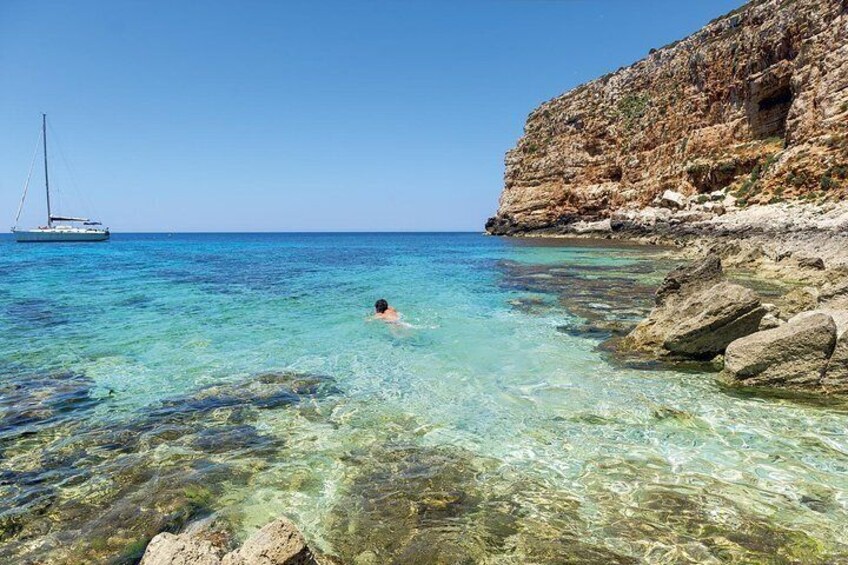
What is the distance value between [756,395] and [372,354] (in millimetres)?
6996

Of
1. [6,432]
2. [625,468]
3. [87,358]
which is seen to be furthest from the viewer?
[87,358]

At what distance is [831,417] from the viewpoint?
21.0 feet

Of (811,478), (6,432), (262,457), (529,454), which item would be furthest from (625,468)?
(6,432)

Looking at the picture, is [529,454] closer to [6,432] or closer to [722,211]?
[6,432]

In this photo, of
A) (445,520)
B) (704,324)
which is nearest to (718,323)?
(704,324)

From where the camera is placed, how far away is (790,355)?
24.5ft

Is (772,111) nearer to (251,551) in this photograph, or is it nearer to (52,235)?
(251,551)

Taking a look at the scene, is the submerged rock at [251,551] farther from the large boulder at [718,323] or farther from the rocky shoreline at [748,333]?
the large boulder at [718,323]

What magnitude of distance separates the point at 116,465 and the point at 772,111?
60320 millimetres

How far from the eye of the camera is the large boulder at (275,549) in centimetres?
291

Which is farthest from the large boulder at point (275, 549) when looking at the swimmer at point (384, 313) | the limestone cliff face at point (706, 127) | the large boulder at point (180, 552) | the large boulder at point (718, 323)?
the limestone cliff face at point (706, 127)

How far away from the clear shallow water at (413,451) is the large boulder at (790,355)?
0.52 metres

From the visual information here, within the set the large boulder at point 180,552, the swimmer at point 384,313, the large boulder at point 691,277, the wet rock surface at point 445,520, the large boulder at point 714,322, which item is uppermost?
the large boulder at point 691,277

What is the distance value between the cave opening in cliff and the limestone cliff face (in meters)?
0.10
